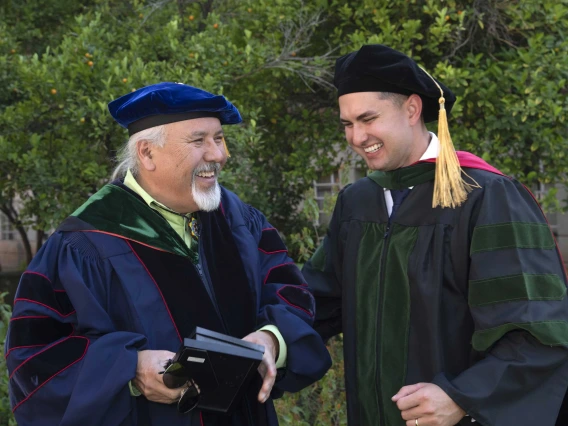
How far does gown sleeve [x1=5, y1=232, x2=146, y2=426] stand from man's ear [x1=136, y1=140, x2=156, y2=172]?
17.3 inches

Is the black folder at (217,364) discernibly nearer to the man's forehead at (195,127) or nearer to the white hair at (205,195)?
the white hair at (205,195)

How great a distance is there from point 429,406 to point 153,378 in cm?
89

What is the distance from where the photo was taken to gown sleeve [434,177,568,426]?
219 centimetres

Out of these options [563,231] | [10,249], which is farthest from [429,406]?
[10,249]

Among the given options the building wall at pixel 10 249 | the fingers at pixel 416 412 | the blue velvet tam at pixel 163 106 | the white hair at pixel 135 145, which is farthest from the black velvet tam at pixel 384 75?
the building wall at pixel 10 249

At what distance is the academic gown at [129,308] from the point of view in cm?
229

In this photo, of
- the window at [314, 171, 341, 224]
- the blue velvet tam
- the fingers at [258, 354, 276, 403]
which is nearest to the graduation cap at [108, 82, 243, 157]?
the blue velvet tam

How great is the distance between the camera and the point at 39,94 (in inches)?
222

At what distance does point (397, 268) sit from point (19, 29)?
6816 millimetres

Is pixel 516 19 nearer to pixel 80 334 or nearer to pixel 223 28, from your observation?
pixel 223 28

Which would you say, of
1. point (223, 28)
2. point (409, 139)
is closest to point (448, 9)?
point (223, 28)

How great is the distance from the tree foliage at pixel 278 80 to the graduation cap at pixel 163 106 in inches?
96.9

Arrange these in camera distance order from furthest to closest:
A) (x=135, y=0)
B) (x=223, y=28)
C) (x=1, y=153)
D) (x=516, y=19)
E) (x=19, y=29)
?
1. (x=19, y=29)
2. (x=135, y=0)
3. (x=223, y=28)
4. (x=516, y=19)
5. (x=1, y=153)

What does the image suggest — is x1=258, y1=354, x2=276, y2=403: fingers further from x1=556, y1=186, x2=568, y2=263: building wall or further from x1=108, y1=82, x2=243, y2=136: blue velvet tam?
x1=556, y1=186, x2=568, y2=263: building wall
